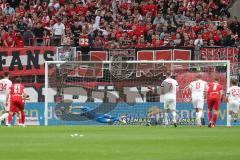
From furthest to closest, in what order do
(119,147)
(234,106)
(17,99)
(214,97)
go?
1. (234,106)
2. (17,99)
3. (214,97)
4. (119,147)


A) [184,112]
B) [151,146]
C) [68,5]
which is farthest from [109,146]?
Result: [68,5]

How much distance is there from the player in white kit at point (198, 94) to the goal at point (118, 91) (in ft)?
6.98

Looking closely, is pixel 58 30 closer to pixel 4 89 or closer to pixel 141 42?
pixel 141 42

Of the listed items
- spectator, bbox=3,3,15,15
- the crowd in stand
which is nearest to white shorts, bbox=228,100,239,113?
the crowd in stand

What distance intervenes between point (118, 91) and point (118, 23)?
16.0 feet

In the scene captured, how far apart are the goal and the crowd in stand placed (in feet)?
4.03

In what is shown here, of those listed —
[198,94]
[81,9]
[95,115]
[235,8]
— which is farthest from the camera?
[235,8]

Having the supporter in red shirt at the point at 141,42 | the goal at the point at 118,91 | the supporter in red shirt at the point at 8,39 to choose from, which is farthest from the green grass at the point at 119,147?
the supporter in red shirt at the point at 8,39

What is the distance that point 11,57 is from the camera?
113 feet

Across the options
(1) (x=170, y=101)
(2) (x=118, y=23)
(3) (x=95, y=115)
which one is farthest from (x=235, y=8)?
(3) (x=95, y=115)

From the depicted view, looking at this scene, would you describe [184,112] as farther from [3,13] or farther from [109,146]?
[109,146]

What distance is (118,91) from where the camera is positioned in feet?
111

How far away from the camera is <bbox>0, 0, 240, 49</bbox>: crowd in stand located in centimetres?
3538

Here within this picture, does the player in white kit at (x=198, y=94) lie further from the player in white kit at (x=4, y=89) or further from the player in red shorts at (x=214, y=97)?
the player in white kit at (x=4, y=89)
